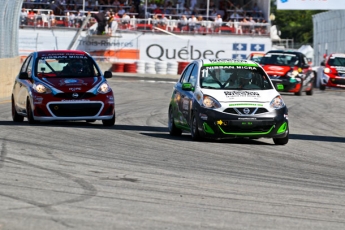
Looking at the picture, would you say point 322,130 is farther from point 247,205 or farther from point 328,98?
point 328,98

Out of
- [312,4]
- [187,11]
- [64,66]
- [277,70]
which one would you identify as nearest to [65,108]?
[64,66]

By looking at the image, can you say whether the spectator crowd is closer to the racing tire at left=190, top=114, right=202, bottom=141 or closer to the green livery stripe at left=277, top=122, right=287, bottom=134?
the racing tire at left=190, top=114, right=202, bottom=141

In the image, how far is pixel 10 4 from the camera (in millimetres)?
25781

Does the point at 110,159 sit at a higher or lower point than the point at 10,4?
lower

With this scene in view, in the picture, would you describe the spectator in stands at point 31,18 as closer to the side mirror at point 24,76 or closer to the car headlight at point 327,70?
the car headlight at point 327,70

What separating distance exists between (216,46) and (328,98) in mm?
20368

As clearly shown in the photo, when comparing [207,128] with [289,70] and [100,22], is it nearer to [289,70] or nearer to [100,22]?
[289,70]

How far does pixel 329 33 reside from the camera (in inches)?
1837

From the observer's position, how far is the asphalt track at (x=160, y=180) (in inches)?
278

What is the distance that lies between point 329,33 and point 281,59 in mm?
17713

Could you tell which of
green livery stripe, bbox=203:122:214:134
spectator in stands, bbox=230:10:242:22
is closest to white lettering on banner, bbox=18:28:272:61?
spectator in stands, bbox=230:10:242:22

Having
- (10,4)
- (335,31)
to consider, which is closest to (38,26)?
(335,31)

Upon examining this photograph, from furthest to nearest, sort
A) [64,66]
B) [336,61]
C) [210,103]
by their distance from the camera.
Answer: [336,61]
[64,66]
[210,103]

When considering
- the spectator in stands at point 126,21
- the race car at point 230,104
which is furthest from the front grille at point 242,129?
the spectator in stands at point 126,21
